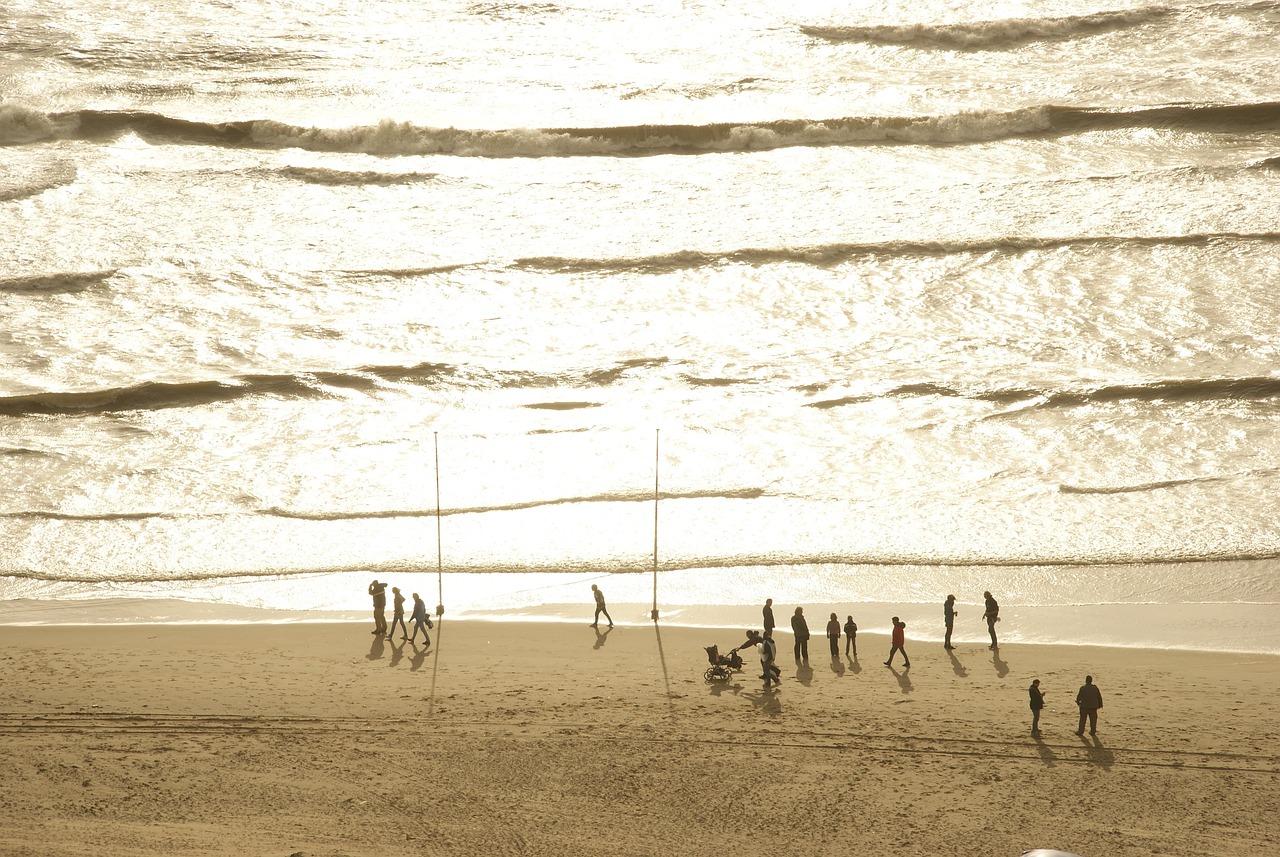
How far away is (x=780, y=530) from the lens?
21328 mm

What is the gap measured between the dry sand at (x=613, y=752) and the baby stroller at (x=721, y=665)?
19cm

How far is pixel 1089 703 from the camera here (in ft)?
45.8

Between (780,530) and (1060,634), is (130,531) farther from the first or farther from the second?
(1060,634)

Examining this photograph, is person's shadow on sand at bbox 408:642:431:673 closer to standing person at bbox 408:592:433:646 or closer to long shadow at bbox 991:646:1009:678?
standing person at bbox 408:592:433:646

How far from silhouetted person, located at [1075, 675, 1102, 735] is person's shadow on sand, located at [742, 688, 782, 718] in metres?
2.84

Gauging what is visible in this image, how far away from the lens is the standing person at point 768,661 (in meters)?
15.3

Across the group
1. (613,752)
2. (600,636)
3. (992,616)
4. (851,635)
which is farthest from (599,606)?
(992,616)

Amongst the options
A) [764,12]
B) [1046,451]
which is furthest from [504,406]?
[764,12]

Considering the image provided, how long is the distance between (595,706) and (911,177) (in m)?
21.9

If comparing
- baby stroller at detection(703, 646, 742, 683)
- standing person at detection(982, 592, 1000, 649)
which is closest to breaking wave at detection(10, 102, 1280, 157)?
standing person at detection(982, 592, 1000, 649)

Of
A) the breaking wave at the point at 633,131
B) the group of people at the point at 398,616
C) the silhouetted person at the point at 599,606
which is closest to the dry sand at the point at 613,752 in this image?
the group of people at the point at 398,616

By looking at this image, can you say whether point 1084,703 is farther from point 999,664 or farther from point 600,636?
point 600,636

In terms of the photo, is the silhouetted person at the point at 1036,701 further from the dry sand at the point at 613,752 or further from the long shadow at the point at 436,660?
the long shadow at the point at 436,660

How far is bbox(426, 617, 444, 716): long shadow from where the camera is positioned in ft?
49.4
